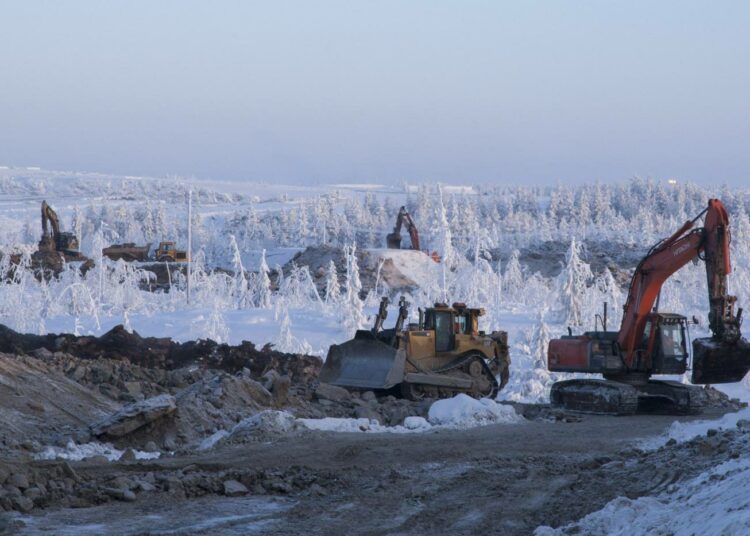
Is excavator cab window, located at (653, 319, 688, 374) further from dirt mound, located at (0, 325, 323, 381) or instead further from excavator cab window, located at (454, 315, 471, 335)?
dirt mound, located at (0, 325, 323, 381)

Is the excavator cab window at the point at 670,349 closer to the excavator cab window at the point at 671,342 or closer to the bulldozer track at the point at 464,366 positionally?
the excavator cab window at the point at 671,342

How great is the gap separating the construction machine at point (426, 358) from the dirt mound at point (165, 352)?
4281 millimetres

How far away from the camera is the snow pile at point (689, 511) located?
21.3 feet

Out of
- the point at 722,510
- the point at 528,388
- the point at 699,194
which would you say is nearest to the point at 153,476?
the point at 722,510

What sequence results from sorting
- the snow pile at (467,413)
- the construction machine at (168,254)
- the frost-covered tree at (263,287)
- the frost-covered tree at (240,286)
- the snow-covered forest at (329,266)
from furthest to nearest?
the construction machine at (168,254), the frost-covered tree at (263,287), the frost-covered tree at (240,286), the snow-covered forest at (329,266), the snow pile at (467,413)

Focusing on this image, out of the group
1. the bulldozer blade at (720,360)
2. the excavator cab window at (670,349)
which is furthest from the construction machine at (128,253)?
the bulldozer blade at (720,360)

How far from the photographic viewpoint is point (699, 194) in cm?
14375

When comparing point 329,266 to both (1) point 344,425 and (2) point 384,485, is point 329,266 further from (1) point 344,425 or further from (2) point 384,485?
(2) point 384,485

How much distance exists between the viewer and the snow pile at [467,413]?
16438 millimetres

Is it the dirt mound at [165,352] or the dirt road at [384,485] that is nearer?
the dirt road at [384,485]

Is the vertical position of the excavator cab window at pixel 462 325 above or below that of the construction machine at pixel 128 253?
below

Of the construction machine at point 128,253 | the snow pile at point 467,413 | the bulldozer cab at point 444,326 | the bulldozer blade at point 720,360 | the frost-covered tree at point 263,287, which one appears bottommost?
the snow pile at point 467,413

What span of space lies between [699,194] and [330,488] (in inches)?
5547

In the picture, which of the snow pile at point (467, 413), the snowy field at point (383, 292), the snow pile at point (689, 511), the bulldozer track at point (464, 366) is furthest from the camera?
the bulldozer track at point (464, 366)
